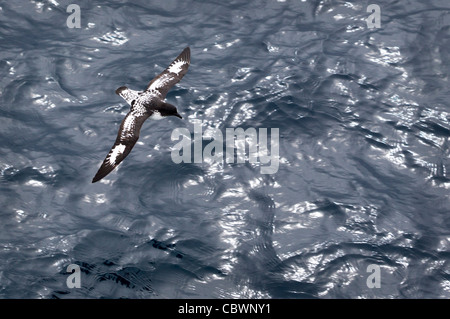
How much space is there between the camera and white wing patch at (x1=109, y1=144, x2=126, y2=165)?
13258 mm

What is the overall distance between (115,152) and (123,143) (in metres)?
0.28

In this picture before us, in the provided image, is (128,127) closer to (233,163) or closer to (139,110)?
(139,110)

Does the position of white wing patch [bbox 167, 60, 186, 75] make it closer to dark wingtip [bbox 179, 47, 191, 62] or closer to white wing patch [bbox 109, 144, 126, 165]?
dark wingtip [bbox 179, 47, 191, 62]

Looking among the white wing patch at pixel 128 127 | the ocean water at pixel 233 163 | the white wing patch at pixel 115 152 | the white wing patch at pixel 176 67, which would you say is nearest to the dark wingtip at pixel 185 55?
the white wing patch at pixel 176 67

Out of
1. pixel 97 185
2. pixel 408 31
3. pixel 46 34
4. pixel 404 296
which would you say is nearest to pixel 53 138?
pixel 97 185

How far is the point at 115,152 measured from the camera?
Result: 44.0 ft

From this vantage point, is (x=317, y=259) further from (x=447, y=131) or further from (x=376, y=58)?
(x=376, y=58)

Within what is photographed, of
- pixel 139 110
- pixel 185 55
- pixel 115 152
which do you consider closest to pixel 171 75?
pixel 185 55

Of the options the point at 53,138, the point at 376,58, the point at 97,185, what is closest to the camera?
the point at 97,185

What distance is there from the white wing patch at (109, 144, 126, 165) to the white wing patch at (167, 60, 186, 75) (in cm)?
297

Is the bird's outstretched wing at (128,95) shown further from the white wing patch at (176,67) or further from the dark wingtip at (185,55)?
the dark wingtip at (185,55)

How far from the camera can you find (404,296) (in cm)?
1224
